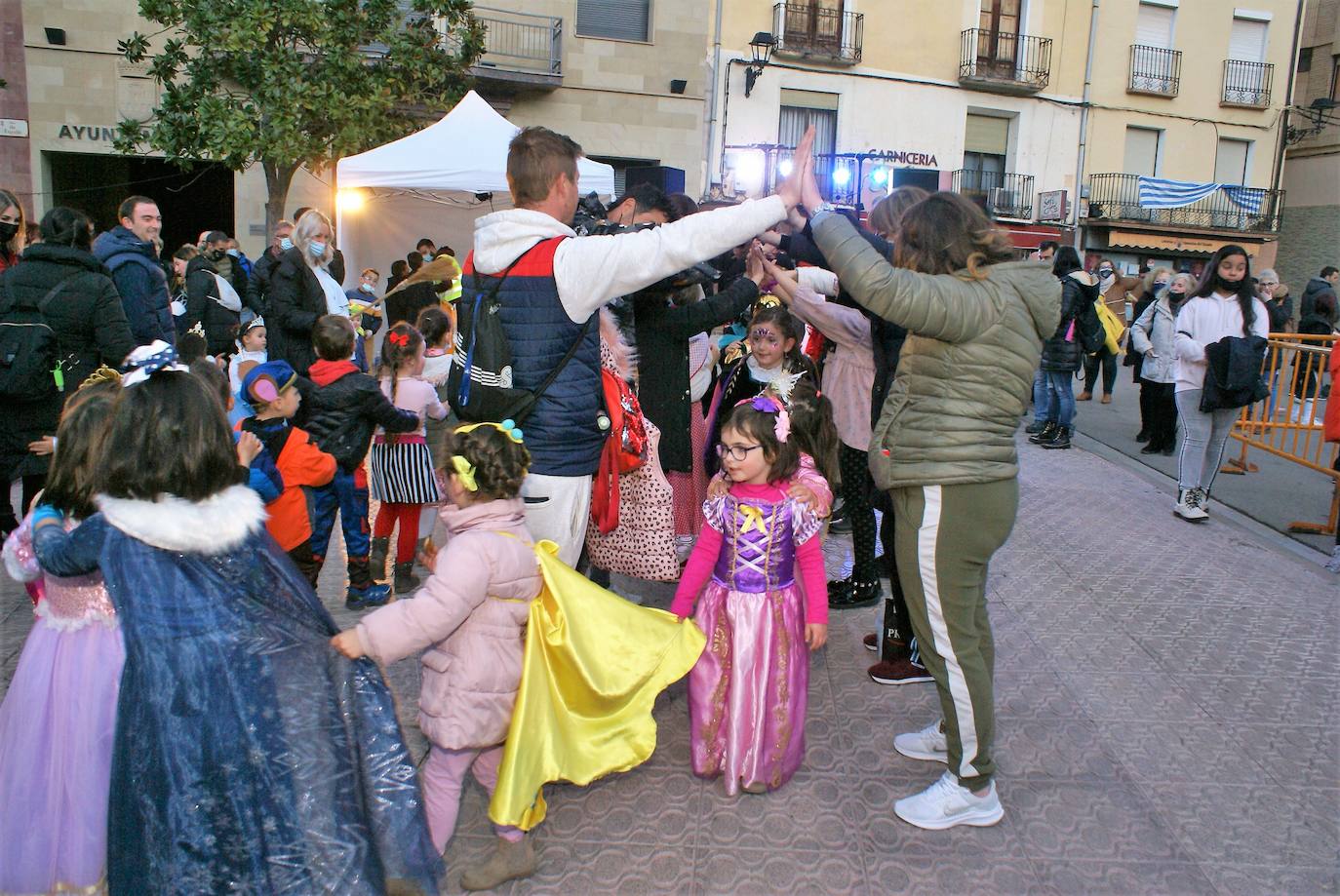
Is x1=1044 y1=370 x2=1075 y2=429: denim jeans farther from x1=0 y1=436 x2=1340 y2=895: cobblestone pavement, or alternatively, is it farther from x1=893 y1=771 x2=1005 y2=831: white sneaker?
x1=893 y1=771 x2=1005 y2=831: white sneaker

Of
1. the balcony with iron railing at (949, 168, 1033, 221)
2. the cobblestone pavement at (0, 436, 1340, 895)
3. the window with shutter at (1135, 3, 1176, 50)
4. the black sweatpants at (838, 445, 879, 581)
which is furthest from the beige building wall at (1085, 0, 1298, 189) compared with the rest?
the black sweatpants at (838, 445, 879, 581)

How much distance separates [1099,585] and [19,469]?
551 cm

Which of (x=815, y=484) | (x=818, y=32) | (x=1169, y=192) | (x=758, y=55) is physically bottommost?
(x=815, y=484)

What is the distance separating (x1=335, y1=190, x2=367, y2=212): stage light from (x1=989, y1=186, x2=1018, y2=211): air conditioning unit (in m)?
16.7

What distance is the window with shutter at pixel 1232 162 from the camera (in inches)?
1012

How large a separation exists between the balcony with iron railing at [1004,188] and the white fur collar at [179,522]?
935 inches

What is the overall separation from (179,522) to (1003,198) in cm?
2436

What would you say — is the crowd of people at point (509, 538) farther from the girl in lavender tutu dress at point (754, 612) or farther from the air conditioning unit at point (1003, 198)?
the air conditioning unit at point (1003, 198)

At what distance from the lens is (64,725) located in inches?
97.7

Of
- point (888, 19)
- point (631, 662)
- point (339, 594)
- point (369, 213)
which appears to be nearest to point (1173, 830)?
point (631, 662)

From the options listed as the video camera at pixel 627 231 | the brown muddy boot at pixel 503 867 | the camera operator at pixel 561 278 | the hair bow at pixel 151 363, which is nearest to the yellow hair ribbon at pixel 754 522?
the camera operator at pixel 561 278

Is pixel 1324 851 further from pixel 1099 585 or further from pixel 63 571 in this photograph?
pixel 63 571

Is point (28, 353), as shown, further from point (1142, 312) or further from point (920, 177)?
point (1142, 312)

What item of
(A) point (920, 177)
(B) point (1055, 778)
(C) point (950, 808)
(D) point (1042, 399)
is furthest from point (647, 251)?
(D) point (1042, 399)
